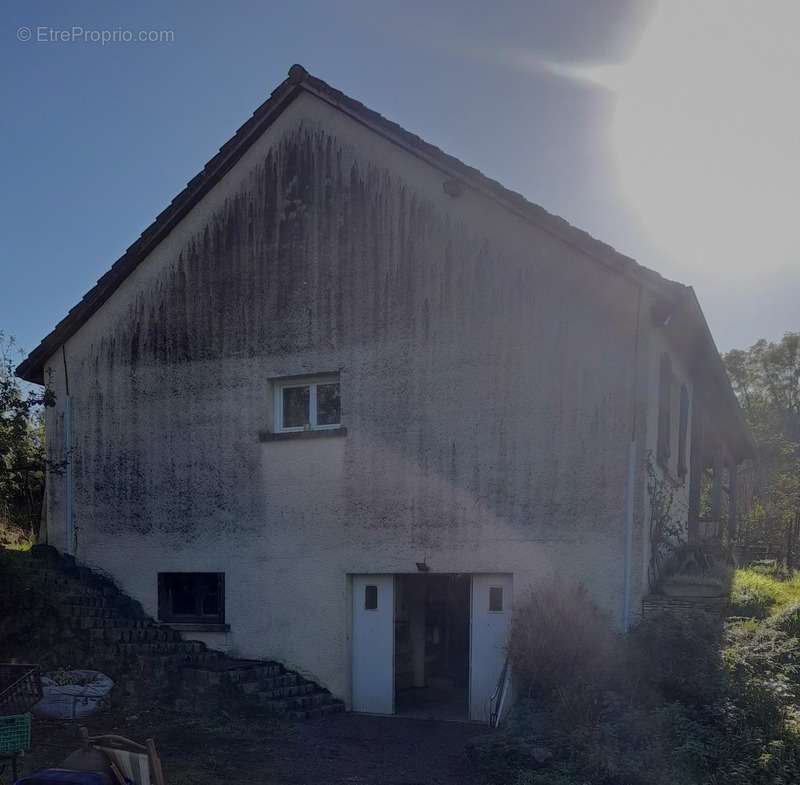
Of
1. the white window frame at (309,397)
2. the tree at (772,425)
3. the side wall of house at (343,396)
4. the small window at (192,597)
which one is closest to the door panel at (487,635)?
the side wall of house at (343,396)

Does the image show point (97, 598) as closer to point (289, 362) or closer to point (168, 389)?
point (168, 389)

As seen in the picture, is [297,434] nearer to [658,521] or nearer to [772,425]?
[658,521]

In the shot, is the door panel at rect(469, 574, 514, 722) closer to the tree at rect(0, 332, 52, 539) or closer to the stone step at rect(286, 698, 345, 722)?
the stone step at rect(286, 698, 345, 722)

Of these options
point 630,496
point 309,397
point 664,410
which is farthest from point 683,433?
point 309,397

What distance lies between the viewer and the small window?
45.6 ft

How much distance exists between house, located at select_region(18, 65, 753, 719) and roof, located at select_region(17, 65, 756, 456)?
0.04m

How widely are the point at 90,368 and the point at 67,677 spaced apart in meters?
5.70

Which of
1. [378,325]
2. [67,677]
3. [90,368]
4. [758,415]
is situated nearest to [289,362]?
[378,325]

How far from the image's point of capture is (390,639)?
12633mm

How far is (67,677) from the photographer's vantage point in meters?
11.9

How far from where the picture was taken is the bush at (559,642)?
34.0 feet

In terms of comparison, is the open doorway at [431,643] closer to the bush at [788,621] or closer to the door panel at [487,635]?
the door panel at [487,635]

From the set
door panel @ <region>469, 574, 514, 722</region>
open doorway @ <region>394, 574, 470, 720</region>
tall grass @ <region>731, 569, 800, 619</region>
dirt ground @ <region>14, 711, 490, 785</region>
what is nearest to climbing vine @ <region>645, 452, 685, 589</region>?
tall grass @ <region>731, 569, 800, 619</region>

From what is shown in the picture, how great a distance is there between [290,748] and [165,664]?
2904 millimetres
